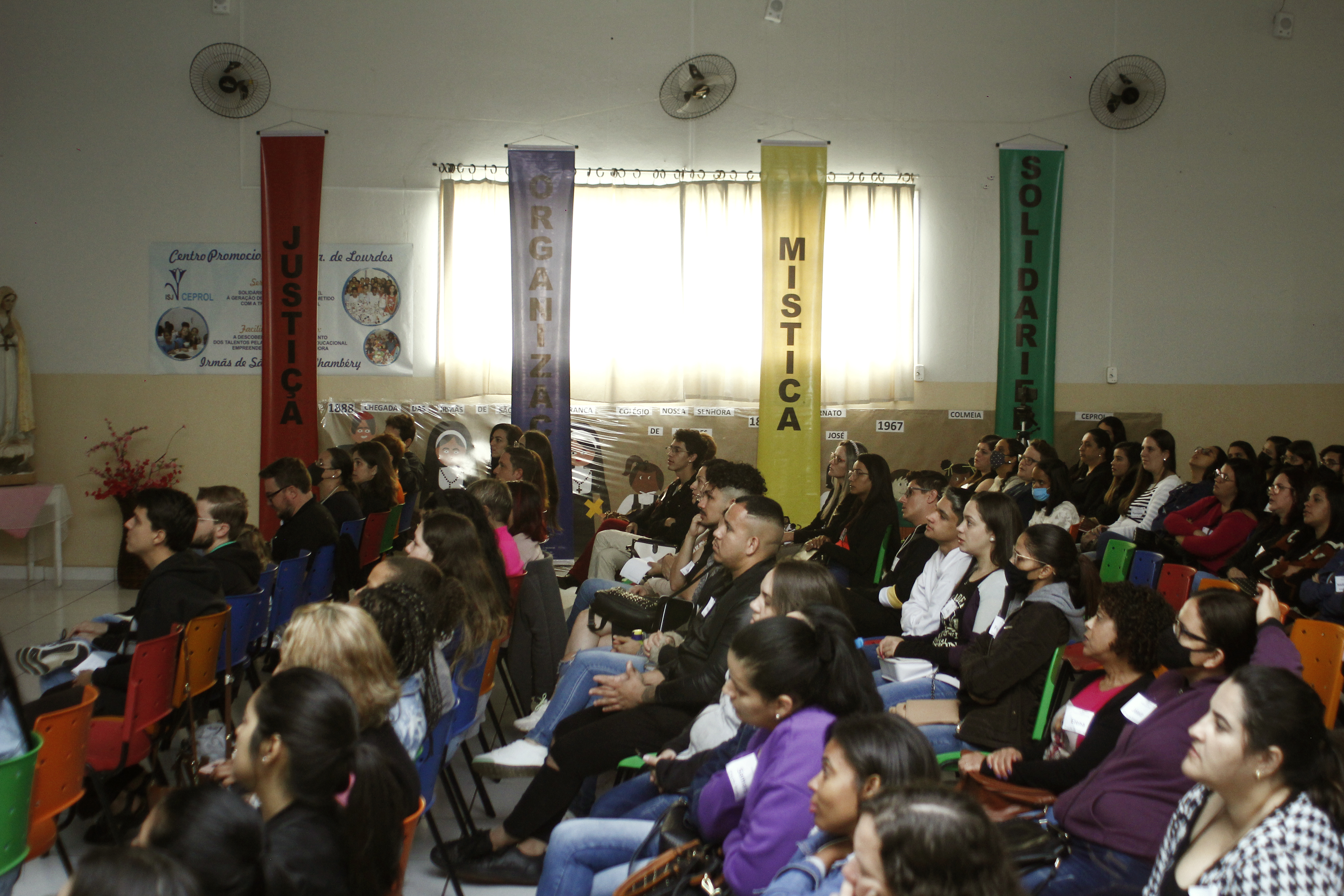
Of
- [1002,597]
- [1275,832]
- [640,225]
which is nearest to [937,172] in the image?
[640,225]

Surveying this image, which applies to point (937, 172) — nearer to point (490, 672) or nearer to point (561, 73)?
point (561, 73)

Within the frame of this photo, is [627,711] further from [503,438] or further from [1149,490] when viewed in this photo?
[1149,490]

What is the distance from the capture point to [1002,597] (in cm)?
318

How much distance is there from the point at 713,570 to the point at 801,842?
1.97 metres

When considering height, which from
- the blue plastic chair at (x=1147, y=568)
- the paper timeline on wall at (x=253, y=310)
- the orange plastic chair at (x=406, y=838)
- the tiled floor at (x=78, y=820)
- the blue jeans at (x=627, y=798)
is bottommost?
the tiled floor at (x=78, y=820)

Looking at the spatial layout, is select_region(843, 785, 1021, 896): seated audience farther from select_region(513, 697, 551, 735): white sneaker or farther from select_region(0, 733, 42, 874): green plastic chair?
select_region(513, 697, 551, 735): white sneaker

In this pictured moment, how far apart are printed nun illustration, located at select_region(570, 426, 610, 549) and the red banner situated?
1.94 m

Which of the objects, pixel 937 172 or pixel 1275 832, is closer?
pixel 1275 832

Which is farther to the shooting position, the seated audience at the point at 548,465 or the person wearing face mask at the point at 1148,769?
the seated audience at the point at 548,465

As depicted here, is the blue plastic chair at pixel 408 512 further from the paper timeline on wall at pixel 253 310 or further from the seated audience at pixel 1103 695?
the seated audience at pixel 1103 695

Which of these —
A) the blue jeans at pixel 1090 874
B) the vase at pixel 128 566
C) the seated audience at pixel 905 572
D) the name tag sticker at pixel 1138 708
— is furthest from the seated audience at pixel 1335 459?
the vase at pixel 128 566

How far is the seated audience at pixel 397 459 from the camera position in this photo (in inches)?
239

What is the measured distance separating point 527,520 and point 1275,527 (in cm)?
351

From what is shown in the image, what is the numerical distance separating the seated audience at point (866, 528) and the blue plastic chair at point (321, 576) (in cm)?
230
